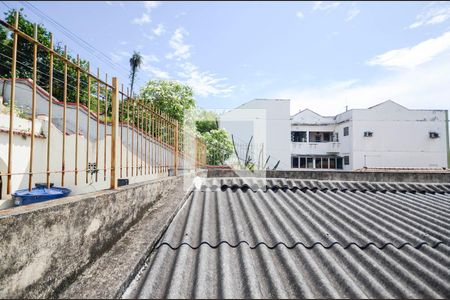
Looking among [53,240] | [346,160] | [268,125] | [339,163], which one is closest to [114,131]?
[53,240]

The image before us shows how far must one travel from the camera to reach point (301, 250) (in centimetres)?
217

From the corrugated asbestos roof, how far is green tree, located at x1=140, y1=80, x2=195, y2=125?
54.6 feet

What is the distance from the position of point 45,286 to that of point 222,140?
1934 centimetres

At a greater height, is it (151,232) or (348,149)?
(348,149)

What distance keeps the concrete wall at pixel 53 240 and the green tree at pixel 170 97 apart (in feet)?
57.8

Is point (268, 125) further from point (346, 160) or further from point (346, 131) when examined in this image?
point (346, 160)

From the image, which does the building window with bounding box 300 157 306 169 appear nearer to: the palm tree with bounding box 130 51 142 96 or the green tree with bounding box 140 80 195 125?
the green tree with bounding box 140 80 195 125

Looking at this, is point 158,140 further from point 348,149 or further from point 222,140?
point 348,149

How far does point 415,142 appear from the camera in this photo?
24.8 m

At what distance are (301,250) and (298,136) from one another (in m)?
27.4

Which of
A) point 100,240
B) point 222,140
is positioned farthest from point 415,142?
point 100,240

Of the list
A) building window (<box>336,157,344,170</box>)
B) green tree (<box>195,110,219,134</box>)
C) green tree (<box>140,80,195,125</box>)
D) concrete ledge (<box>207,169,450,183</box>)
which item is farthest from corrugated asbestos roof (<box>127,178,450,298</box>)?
green tree (<box>195,110,219,134</box>)

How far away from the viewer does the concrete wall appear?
133 centimetres

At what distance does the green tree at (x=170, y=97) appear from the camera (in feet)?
64.6
